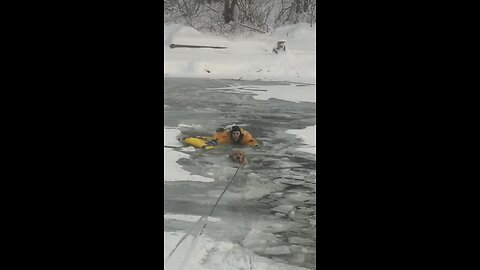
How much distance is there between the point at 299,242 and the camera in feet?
6.57

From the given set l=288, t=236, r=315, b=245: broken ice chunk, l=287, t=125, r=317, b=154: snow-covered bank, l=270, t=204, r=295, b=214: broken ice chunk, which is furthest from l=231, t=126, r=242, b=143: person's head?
l=288, t=236, r=315, b=245: broken ice chunk

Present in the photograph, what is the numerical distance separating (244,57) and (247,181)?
1.78 ft

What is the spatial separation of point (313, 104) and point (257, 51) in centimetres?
33

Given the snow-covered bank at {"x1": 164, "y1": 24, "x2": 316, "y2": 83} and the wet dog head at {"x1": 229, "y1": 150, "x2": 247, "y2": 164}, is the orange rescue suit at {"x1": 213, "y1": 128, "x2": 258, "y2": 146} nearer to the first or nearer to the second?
the wet dog head at {"x1": 229, "y1": 150, "x2": 247, "y2": 164}

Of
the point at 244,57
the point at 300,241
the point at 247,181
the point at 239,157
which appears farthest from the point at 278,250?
the point at 244,57

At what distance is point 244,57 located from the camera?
87.7 inches

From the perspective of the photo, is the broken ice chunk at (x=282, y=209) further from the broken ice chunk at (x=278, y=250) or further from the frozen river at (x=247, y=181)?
the broken ice chunk at (x=278, y=250)

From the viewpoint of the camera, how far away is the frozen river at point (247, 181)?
1994 millimetres

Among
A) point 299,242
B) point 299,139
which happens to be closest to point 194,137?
point 299,139

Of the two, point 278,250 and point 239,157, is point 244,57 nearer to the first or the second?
point 239,157

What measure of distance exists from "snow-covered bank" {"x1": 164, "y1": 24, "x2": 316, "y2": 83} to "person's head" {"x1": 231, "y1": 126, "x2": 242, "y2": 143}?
0.24 metres

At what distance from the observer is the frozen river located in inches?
78.5

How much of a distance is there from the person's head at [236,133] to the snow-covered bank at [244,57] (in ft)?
0.79

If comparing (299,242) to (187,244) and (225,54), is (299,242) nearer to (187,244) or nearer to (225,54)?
(187,244)
